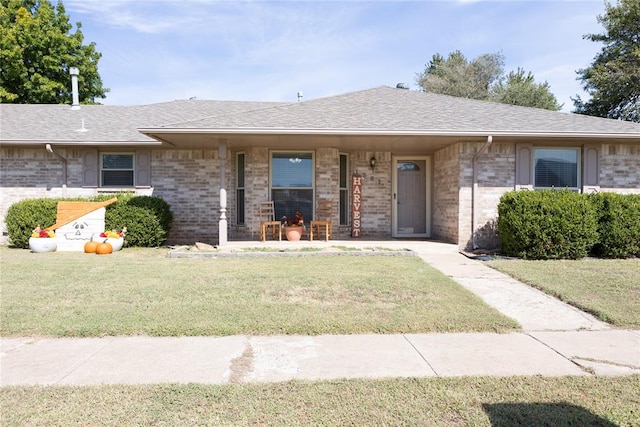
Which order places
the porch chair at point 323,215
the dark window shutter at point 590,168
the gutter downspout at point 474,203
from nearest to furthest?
the gutter downspout at point 474,203, the dark window shutter at point 590,168, the porch chair at point 323,215

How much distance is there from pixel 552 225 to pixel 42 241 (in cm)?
1095

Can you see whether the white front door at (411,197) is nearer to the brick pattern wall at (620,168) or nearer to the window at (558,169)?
the window at (558,169)

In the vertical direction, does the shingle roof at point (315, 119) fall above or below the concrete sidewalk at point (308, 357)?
above

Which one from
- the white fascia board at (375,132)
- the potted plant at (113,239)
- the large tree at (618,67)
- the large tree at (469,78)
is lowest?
the potted plant at (113,239)

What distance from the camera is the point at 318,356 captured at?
11.8ft

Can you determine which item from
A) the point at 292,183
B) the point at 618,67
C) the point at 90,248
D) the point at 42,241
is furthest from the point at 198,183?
the point at 618,67

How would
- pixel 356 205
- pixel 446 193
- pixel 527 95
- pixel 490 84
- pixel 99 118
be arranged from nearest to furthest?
1. pixel 446 193
2. pixel 356 205
3. pixel 99 118
4. pixel 527 95
5. pixel 490 84

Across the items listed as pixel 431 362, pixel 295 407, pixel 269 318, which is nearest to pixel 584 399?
pixel 431 362

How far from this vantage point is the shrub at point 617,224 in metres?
8.76

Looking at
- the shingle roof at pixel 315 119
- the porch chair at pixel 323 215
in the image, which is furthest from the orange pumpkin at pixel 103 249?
the porch chair at pixel 323 215

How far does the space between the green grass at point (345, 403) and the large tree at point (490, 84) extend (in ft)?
102

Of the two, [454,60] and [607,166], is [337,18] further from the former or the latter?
[454,60]

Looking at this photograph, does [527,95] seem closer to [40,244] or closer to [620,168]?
[620,168]

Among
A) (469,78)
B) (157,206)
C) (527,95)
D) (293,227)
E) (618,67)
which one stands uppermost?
(469,78)
